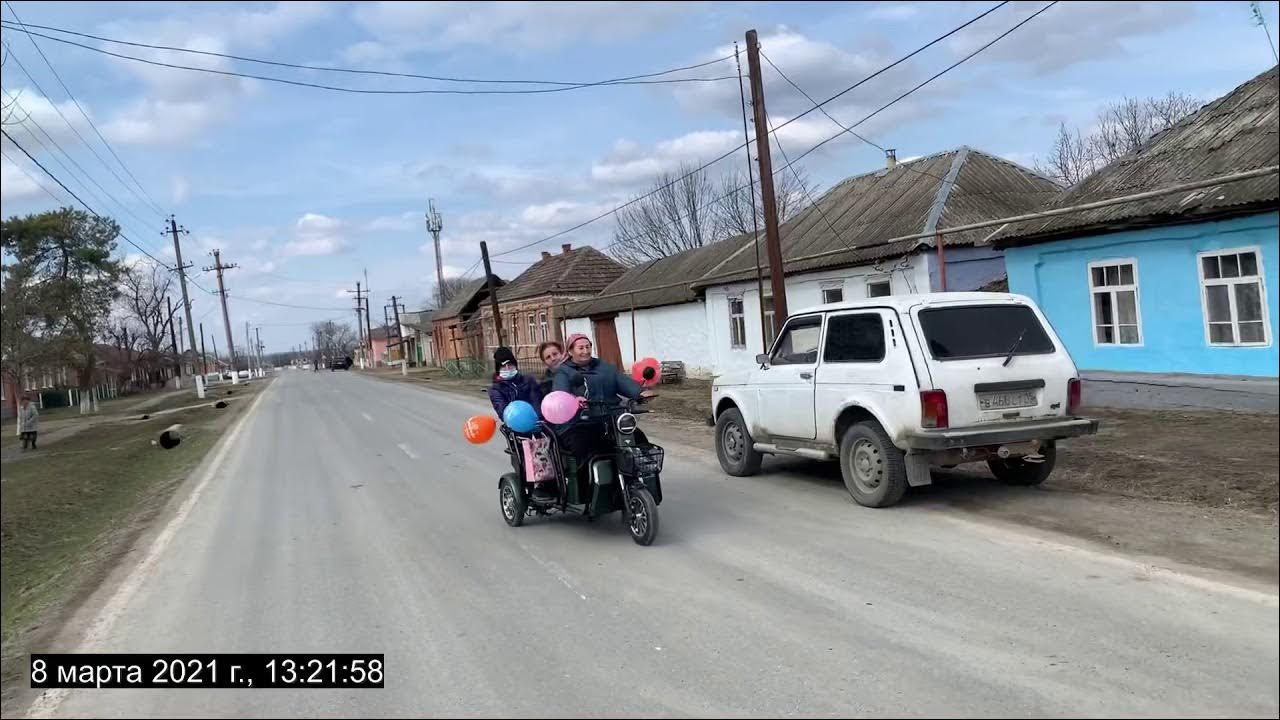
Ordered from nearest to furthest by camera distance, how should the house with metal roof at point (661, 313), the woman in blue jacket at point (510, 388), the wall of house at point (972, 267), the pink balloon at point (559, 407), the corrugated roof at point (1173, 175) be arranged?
1. the pink balloon at point (559, 407)
2. the woman in blue jacket at point (510, 388)
3. the corrugated roof at point (1173, 175)
4. the wall of house at point (972, 267)
5. the house with metal roof at point (661, 313)

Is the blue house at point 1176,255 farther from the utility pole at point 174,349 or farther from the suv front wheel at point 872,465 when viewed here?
the utility pole at point 174,349

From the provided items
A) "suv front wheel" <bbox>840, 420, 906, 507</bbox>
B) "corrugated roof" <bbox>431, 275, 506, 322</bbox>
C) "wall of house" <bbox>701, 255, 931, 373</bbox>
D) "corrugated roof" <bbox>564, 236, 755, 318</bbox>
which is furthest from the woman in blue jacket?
"corrugated roof" <bbox>431, 275, 506, 322</bbox>

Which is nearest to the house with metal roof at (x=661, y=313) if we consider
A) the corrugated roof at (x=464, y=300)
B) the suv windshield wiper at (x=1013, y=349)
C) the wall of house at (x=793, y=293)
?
the wall of house at (x=793, y=293)

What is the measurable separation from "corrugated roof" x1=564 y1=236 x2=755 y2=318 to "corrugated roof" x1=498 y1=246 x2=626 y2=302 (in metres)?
1.82

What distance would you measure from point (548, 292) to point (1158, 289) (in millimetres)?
34417

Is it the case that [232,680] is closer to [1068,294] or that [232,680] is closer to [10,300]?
[10,300]

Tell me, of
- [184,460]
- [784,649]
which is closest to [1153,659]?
[784,649]

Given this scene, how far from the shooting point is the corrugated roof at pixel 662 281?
28531 mm

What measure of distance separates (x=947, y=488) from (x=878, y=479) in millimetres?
1079

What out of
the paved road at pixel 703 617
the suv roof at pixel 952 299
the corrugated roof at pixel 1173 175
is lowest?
the paved road at pixel 703 617

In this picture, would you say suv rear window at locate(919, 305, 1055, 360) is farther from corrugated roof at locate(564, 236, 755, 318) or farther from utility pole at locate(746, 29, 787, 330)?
corrugated roof at locate(564, 236, 755, 318)

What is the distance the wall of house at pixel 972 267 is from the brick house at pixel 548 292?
23.5 metres

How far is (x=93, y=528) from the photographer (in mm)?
9672

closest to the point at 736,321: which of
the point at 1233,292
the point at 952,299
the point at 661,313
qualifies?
the point at 661,313
